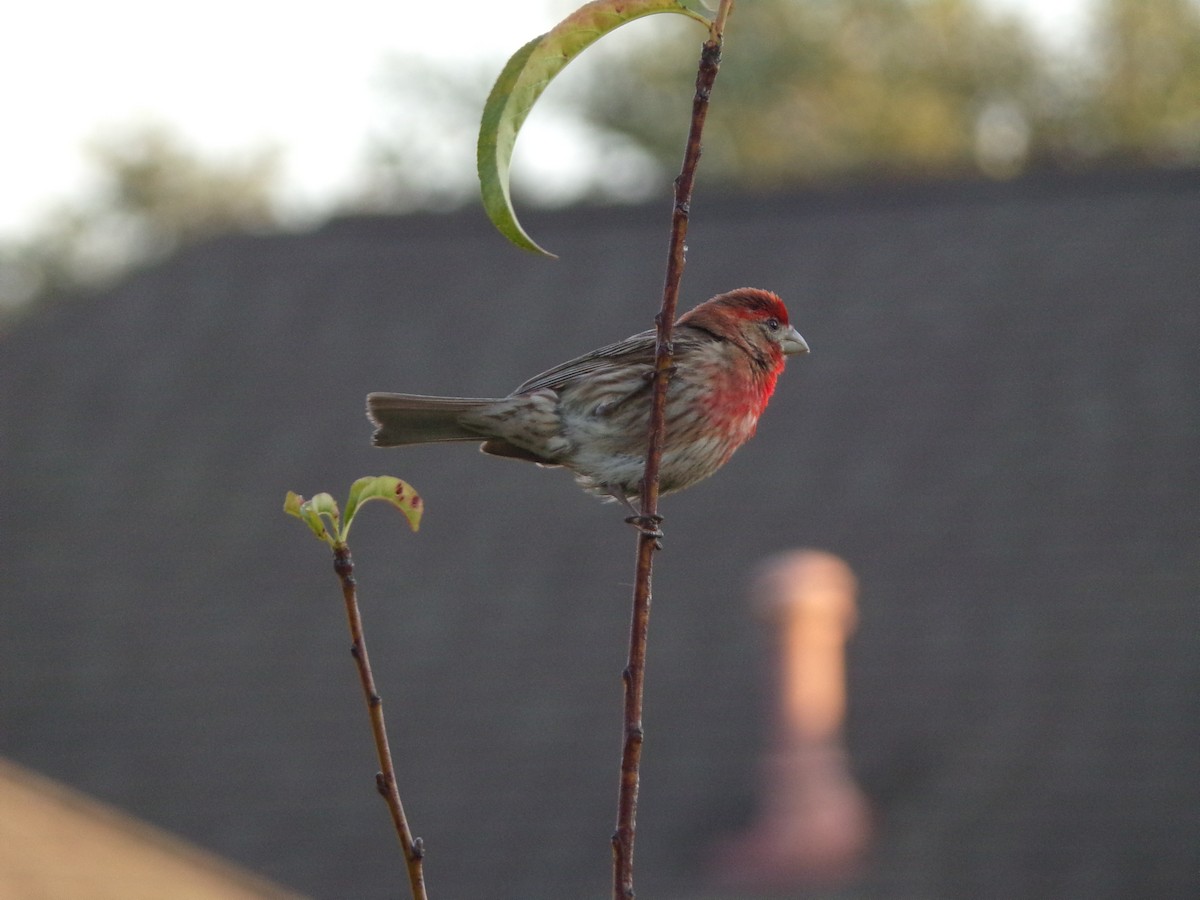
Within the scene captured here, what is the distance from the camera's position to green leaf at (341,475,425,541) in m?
2.82

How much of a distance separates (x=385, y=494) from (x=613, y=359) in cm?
254

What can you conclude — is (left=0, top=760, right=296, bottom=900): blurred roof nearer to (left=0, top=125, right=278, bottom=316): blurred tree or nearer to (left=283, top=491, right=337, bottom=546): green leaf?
(left=283, top=491, right=337, bottom=546): green leaf

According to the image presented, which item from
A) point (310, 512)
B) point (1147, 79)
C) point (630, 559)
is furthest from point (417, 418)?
point (1147, 79)

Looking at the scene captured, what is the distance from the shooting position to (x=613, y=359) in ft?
17.6

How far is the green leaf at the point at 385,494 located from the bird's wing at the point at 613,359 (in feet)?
7.63

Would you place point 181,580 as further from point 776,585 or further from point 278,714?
point 776,585

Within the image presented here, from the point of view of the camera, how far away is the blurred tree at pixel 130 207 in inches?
1694

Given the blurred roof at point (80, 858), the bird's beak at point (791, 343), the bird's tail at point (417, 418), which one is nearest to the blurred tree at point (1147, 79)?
the blurred roof at point (80, 858)

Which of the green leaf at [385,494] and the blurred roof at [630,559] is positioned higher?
the blurred roof at [630,559]

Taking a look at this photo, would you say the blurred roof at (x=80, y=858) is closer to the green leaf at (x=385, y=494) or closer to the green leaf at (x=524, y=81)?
the green leaf at (x=385, y=494)

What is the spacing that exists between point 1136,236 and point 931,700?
6.71 metres

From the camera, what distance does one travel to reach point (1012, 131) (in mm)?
37094

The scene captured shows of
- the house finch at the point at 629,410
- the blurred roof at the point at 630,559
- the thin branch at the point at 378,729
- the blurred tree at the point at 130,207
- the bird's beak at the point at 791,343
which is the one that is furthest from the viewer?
the blurred tree at the point at 130,207

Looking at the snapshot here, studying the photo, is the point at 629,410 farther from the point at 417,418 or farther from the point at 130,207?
the point at 130,207
